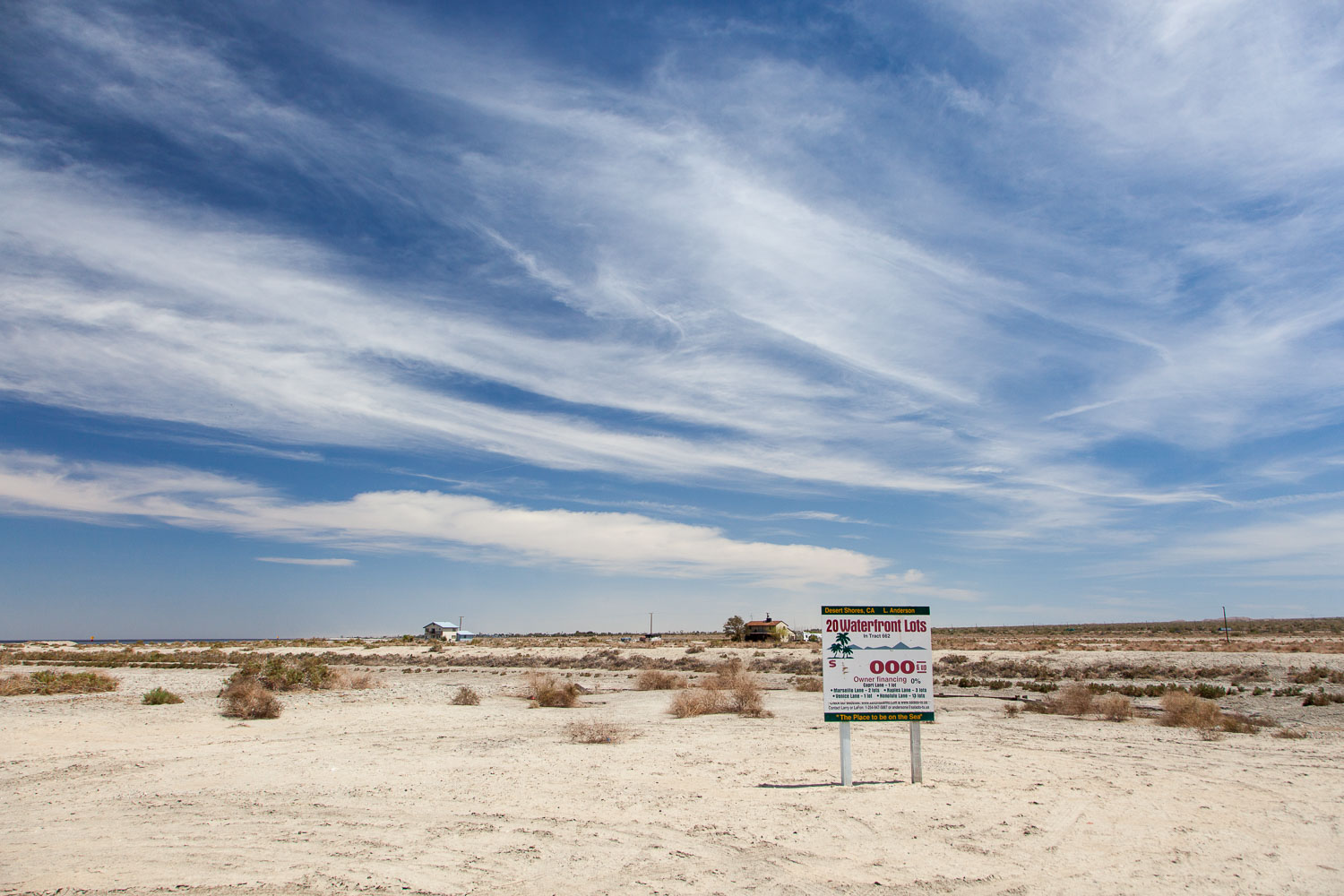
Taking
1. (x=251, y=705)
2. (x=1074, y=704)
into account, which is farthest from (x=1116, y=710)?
(x=251, y=705)

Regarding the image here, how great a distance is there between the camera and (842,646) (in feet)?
37.0

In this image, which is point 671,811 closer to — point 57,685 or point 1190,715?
point 1190,715

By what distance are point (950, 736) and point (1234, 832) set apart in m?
7.57

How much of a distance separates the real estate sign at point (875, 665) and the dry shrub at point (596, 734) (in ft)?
19.5

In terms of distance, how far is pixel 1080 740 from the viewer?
15250 mm

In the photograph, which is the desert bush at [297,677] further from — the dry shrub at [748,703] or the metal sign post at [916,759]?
the metal sign post at [916,759]

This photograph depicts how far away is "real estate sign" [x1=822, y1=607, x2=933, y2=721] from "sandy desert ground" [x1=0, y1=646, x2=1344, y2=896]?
1.10 metres

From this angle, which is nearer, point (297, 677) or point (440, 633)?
point (297, 677)

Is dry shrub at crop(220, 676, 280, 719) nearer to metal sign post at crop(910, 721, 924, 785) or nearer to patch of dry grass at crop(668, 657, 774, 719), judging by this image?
patch of dry grass at crop(668, 657, 774, 719)

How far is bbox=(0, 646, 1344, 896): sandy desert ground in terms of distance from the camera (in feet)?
23.9

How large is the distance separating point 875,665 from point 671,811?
143 inches

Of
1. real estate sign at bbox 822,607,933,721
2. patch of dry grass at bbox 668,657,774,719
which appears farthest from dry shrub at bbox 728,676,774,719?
real estate sign at bbox 822,607,933,721

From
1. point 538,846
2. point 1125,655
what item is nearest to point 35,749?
point 538,846

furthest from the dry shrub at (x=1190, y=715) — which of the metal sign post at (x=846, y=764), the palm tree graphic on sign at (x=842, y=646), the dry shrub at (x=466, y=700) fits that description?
the dry shrub at (x=466, y=700)
